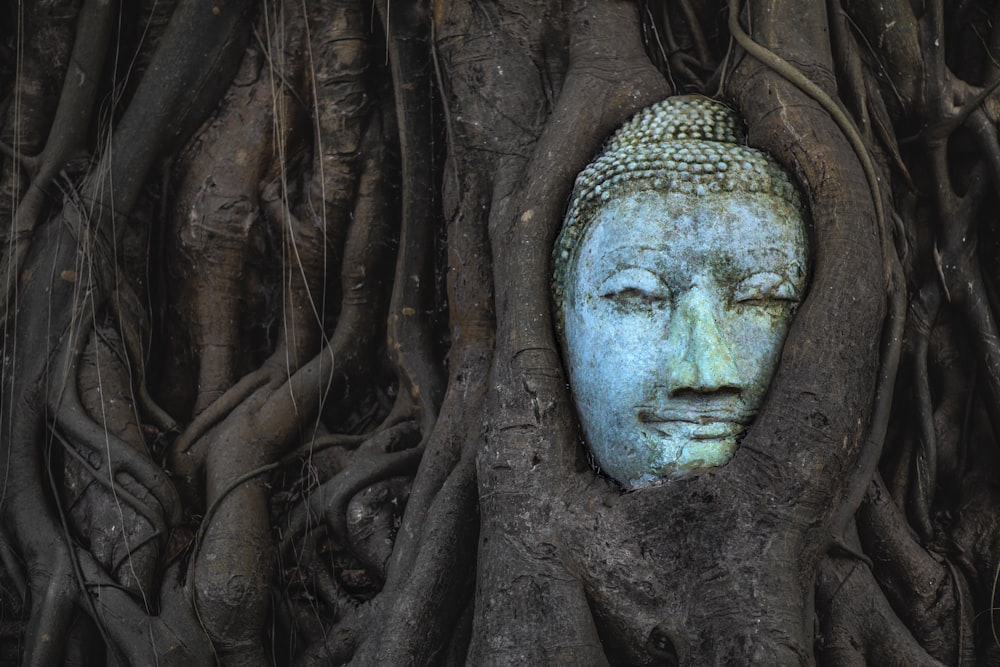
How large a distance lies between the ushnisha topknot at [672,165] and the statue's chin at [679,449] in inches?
15.9

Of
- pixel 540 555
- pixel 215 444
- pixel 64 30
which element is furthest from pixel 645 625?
pixel 64 30

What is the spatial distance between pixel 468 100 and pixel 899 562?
1.68 metres

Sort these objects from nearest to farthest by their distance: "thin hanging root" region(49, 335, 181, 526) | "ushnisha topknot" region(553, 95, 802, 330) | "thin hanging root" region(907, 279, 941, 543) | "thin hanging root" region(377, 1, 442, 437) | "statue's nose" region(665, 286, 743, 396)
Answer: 1. "statue's nose" region(665, 286, 743, 396)
2. "ushnisha topknot" region(553, 95, 802, 330)
3. "thin hanging root" region(907, 279, 941, 543)
4. "thin hanging root" region(49, 335, 181, 526)
5. "thin hanging root" region(377, 1, 442, 437)

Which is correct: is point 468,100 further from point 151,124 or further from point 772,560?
point 772,560

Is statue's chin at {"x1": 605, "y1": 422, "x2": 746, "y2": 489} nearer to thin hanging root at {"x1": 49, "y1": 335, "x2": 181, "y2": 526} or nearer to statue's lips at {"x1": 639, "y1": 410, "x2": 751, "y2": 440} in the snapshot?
statue's lips at {"x1": 639, "y1": 410, "x2": 751, "y2": 440}

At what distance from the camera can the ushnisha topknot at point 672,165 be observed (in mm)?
2812

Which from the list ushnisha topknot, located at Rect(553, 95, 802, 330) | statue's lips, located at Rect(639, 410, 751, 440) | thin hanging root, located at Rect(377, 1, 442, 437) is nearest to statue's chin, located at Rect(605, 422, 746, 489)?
statue's lips, located at Rect(639, 410, 751, 440)

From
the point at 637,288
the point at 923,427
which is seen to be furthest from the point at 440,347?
the point at 923,427

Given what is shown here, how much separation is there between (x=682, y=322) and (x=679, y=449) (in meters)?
0.29

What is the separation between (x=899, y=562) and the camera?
2.90m

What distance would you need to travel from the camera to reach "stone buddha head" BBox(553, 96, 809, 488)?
269 cm

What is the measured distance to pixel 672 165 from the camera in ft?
9.27

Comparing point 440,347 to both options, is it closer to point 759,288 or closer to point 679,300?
point 679,300

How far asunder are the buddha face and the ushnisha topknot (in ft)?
0.13
